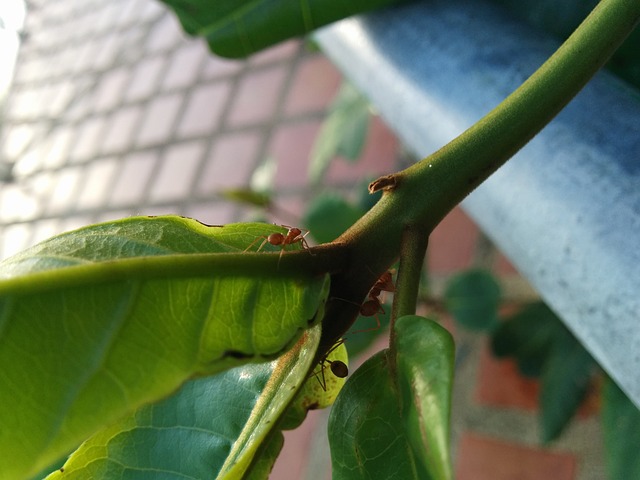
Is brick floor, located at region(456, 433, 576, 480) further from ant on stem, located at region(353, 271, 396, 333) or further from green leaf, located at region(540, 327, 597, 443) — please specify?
ant on stem, located at region(353, 271, 396, 333)

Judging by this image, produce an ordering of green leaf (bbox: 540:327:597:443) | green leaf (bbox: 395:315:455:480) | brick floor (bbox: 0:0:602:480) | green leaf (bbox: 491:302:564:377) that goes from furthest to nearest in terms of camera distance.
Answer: brick floor (bbox: 0:0:602:480), green leaf (bbox: 491:302:564:377), green leaf (bbox: 540:327:597:443), green leaf (bbox: 395:315:455:480)

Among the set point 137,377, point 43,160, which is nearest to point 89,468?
point 137,377

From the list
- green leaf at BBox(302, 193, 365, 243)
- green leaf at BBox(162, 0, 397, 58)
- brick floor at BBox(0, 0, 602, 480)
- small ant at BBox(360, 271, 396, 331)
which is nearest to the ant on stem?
small ant at BBox(360, 271, 396, 331)

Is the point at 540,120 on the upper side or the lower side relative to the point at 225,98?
upper

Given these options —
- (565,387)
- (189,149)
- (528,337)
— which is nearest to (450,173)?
(565,387)

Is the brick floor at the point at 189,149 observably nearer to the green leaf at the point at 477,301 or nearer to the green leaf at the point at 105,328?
the green leaf at the point at 477,301

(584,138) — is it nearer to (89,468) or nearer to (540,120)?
(540,120)
